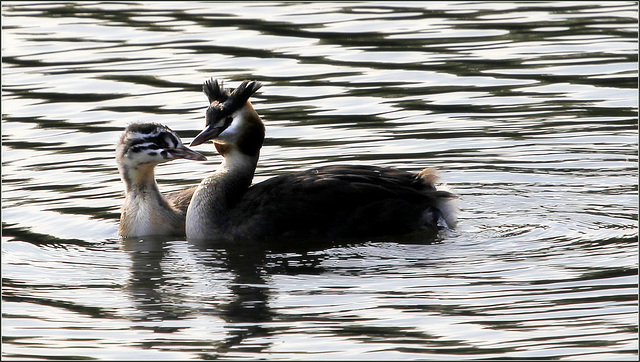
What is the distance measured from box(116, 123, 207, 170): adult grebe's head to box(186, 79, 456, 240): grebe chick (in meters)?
0.39

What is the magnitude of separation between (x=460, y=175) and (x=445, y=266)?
112 inches

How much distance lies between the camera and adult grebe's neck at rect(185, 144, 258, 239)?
1071cm

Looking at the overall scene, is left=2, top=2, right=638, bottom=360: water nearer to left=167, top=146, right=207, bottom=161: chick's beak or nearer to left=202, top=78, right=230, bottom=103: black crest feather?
left=167, top=146, right=207, bottom=161: chick's beak

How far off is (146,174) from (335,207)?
185 cm

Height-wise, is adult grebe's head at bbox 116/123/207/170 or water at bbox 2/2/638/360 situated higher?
adult grebe's head at bbox 116/123/207/170

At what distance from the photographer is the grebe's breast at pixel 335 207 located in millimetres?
10406

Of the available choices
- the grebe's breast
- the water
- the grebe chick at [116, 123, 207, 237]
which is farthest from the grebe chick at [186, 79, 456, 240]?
the grebe chick at [116, 123, 207, 237]

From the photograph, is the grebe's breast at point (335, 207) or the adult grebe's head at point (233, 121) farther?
the adult grebe's head at point (233, 121)

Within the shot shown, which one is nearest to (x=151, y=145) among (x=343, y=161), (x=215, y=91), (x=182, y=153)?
(x=182, y=153)

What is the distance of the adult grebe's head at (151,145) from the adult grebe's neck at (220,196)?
0.95 ft

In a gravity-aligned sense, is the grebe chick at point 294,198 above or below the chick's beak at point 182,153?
below

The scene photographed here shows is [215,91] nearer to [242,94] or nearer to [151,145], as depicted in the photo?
[242,94]

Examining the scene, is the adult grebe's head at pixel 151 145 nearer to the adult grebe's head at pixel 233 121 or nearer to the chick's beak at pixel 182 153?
the chick's beak at pixel 182 153

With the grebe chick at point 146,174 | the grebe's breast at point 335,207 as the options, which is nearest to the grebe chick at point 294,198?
the grebe's breast at point 335,207
